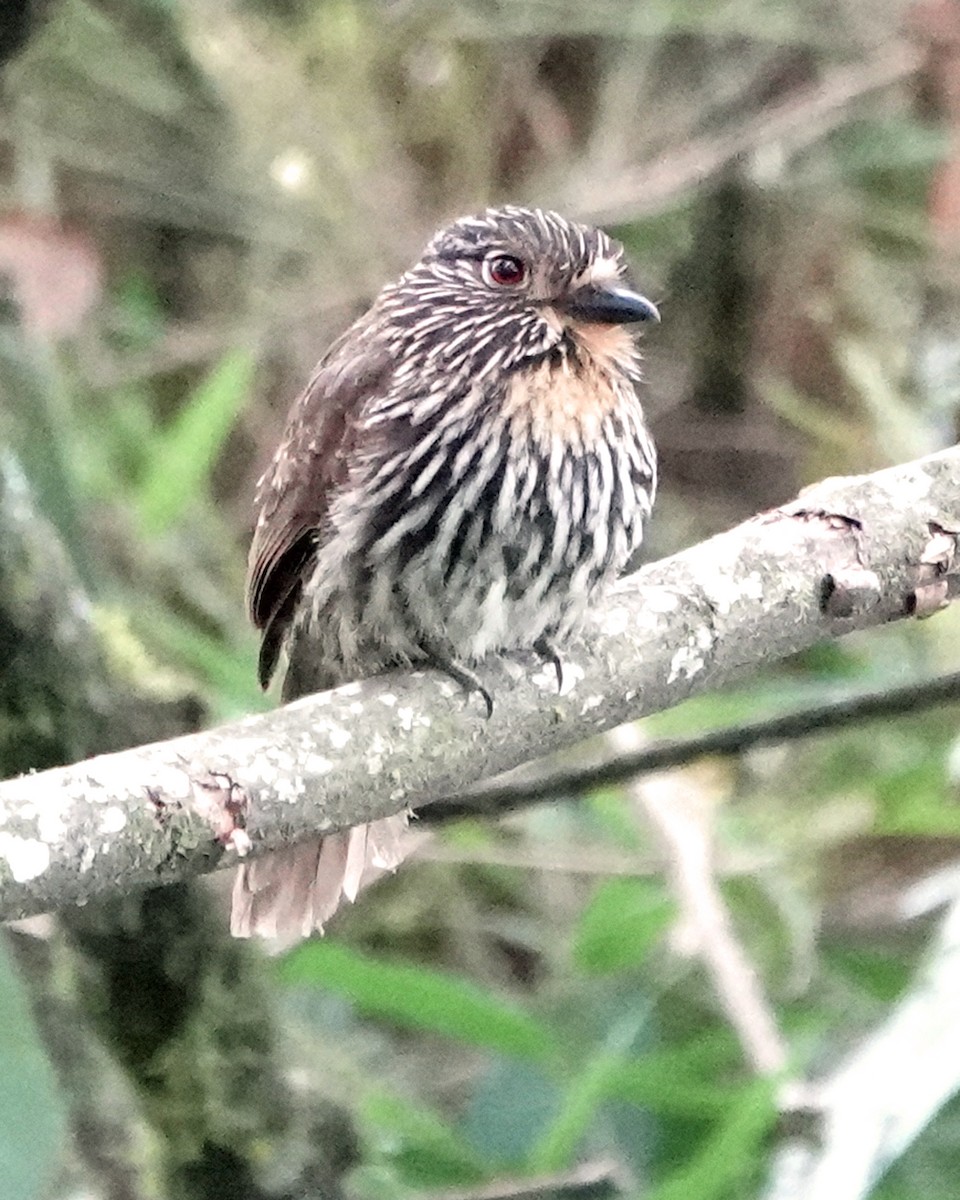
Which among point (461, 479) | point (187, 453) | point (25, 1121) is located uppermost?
point (187, 453)

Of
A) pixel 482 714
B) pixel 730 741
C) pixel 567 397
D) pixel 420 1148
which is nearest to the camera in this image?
pixel 482 714

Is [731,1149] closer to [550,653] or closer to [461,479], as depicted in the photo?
[550,653]

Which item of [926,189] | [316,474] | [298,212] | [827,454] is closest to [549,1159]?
[316,474]

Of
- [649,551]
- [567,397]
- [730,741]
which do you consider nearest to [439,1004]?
[730,741]

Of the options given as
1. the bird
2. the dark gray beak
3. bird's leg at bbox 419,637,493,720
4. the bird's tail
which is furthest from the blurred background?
the dark gray beak

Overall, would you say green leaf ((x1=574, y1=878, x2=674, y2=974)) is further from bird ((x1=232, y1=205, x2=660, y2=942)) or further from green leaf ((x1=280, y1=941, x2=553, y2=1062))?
bird ((x1=232, y1=205, x2=660, y2=942))

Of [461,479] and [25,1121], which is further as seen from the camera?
[461,479]
